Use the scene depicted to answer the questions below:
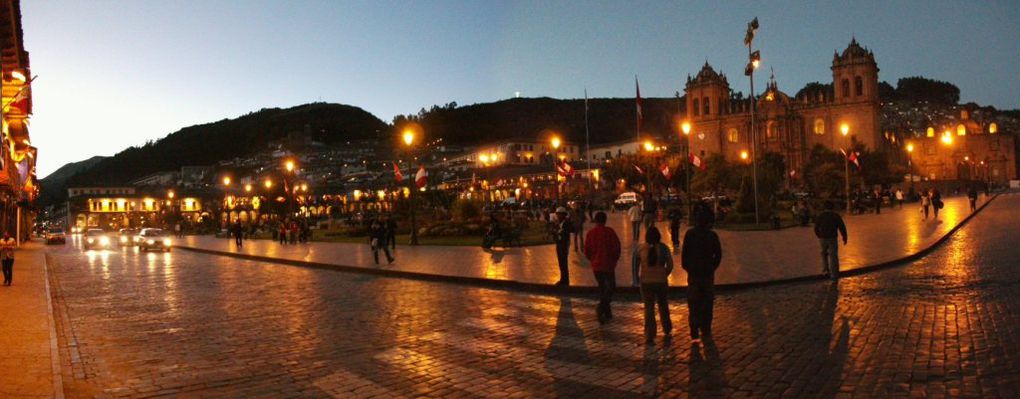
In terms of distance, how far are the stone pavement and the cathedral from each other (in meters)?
71.6

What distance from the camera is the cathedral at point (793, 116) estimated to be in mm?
93500

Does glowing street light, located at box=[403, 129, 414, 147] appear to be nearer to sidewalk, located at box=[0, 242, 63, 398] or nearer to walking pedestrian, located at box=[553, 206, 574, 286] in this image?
sidewalk, located at box=[0, 242, 63, 398]

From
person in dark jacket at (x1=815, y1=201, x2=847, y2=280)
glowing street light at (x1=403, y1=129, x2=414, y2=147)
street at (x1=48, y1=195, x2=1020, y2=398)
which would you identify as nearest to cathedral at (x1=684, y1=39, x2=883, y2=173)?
glowing street light at (x1=403, y1=129, x2=414, y2=147)

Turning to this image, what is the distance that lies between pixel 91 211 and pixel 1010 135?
517ft

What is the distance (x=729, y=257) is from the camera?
1752cm

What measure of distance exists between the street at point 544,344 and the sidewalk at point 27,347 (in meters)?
0.25

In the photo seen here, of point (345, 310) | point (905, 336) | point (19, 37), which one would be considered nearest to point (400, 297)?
point (345, 310)

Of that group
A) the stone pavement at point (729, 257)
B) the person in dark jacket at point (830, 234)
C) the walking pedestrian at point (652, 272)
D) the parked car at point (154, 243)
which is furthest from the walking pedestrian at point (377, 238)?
the parked car at point (154, 243)

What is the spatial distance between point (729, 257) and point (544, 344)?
34.7 ft

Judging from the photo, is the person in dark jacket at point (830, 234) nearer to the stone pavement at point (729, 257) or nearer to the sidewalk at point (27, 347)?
the stone pavement at point (729, 257)

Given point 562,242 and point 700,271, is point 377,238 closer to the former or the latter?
point 562,242

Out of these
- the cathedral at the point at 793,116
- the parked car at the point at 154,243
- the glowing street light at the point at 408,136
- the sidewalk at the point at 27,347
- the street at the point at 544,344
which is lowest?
the street at the point at 544,344

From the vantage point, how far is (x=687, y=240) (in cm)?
811

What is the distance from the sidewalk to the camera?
6.57m
